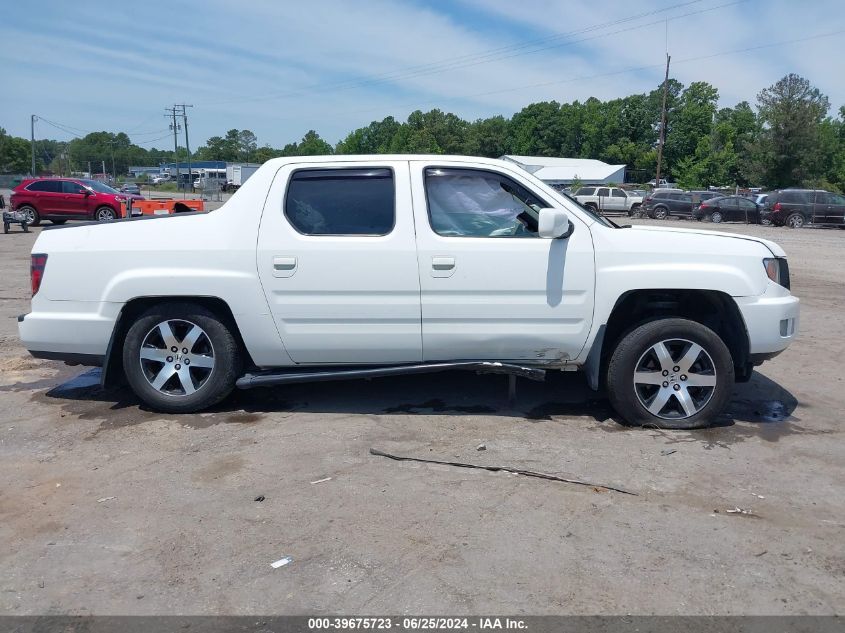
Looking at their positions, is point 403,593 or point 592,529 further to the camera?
point 592,529

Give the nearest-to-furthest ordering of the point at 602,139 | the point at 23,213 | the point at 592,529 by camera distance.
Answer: the point at 592,529 → the point at 23,213 → the point at 602,139

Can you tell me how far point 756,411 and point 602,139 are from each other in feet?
304

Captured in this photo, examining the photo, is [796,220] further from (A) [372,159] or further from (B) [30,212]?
(A) [372,159]

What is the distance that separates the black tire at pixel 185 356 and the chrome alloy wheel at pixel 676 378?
288 cm

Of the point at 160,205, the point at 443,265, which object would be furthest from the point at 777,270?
the point at 160,205

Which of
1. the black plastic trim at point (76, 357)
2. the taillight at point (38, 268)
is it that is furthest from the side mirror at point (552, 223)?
the taillight at point (38, 268)

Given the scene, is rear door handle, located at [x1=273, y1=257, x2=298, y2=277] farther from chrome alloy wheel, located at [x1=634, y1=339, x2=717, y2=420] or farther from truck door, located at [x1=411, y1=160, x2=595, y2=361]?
chrome alloy wheel, located at [x1=634, y1=339, x2=717, y2=420]

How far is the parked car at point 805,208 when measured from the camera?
32.1m

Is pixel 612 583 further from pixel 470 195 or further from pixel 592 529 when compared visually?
pixel 470 195

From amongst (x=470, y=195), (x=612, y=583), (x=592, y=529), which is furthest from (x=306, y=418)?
(x=612, y=583)

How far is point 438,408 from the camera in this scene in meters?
5.60

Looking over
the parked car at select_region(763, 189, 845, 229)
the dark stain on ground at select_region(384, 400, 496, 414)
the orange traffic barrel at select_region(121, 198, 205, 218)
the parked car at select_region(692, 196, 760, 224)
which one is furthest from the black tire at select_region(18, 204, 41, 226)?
the parked car at select_region(763, 189, 845, 229)

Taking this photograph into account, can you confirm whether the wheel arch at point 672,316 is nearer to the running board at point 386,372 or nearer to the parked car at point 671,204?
the running board at point 386,372

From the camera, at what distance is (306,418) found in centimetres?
540
